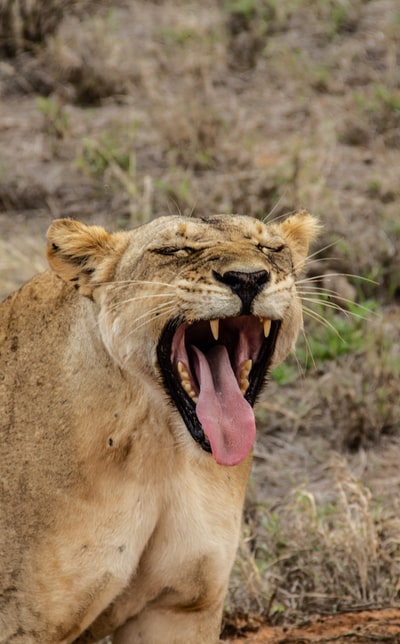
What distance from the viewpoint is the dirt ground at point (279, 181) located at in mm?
4508

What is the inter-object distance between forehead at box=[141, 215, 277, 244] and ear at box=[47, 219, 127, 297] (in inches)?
4.8

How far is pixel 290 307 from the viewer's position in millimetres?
3117

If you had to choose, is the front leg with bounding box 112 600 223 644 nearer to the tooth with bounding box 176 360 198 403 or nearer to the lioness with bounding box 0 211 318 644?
the lioness with bounding box 0 211 318 644

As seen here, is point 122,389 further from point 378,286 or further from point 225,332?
point 378,286

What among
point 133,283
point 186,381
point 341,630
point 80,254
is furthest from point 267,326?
point 341,630

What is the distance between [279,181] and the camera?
7035 mm

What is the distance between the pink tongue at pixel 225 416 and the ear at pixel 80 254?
332 mm

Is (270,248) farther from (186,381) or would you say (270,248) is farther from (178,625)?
(178,625)

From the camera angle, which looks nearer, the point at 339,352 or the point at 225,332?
the point at 225,332

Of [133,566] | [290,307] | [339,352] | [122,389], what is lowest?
[339,352]

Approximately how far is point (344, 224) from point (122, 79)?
2.46 metres

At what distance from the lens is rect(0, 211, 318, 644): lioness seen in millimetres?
3135

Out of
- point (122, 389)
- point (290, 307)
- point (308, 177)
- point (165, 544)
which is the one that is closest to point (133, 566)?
point (165, 544)

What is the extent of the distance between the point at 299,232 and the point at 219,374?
555 millimetres
